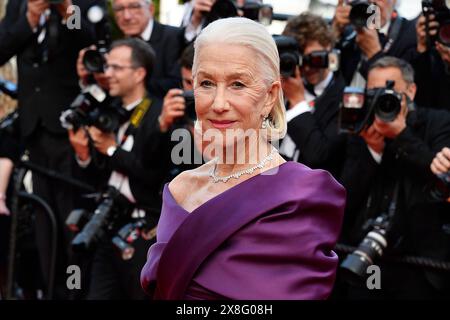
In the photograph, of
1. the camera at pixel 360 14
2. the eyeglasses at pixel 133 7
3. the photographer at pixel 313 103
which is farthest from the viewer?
the eyeglasses at pixel 133 7

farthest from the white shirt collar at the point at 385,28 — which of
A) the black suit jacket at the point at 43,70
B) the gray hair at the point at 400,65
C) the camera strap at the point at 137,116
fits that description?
the black suit jacket at the point at 43,70

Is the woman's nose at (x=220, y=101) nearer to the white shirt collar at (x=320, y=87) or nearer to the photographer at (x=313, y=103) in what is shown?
the photographer at (x=313, y=103)

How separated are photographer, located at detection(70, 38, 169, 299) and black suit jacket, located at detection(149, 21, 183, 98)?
22 centimetres

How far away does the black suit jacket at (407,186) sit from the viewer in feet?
16.7

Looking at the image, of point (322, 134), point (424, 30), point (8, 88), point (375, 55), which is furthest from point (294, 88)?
point (8, 88)

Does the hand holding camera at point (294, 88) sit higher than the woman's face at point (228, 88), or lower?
lower

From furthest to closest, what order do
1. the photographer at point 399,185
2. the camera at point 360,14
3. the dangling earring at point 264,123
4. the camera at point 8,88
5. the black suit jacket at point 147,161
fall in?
1. the camera at point 8,88
2. the black suit jacket at point 147,161
3. the camera at point 360,14
4. the photographer at point 399,185
5. the dangling earring at point 264,123

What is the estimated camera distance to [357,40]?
5746 mm

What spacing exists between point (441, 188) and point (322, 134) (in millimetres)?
775

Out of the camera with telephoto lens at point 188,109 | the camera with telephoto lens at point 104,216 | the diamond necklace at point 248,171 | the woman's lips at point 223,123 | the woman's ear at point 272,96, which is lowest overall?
the camera with telephoto lens at point 104,216

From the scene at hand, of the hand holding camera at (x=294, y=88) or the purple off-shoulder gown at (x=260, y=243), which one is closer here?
the purple off-shoulder gown at (x=260, y=243)

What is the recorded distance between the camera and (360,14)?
5602 mm

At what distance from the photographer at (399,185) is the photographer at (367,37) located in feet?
1.22

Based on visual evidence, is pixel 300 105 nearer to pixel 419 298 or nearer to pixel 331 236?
pixel 419 298
